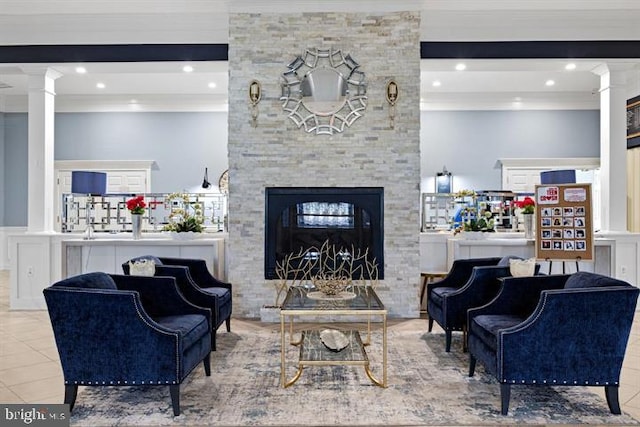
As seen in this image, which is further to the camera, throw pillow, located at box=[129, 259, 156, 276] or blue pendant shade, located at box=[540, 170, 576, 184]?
blue pendant shade, located at box=[540, 170, 576, 184]

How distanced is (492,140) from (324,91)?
5646 millimetres

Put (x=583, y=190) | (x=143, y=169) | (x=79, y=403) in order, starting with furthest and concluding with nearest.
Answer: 1. (x=143, y=169)
2. (x=583, y=190)
3. (x=79, y=403)

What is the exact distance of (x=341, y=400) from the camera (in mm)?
3150

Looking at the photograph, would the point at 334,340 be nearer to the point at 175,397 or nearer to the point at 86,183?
the point at 175,397

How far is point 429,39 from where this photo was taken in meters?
6.04

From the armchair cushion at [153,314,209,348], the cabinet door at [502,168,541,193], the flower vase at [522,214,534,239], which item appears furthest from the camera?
the cabinet door at [502,168,541,193]

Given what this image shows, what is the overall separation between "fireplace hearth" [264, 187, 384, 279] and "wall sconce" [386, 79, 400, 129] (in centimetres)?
82

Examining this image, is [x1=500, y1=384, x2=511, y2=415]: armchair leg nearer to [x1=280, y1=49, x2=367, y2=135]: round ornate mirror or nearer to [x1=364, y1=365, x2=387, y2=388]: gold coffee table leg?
[x1=364, y1=365, x2=387, y2=388]: gold coffee table leg

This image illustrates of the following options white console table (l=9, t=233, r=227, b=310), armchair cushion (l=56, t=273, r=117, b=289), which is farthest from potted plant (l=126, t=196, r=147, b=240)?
armchair cushion (l=56, t=273, r=117, b=289)

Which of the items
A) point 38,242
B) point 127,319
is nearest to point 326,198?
point 127,319

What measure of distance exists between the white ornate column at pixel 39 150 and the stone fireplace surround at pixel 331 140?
2.74m

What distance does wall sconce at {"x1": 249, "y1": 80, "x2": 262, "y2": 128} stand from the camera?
557 centimetres

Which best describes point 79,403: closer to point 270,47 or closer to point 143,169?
point 270,47

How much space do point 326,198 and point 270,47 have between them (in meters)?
1.90
